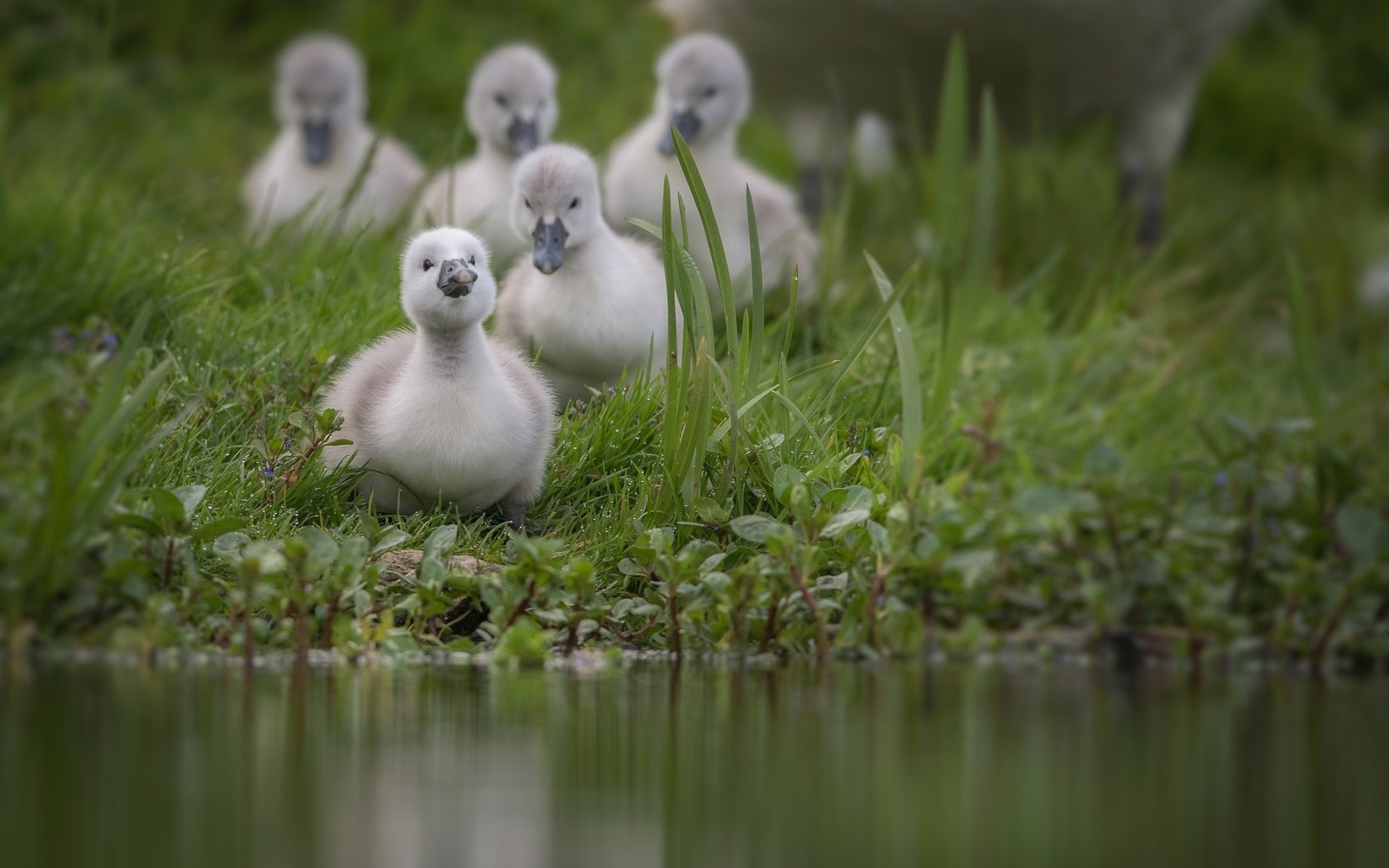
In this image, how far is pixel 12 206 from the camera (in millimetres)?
4570

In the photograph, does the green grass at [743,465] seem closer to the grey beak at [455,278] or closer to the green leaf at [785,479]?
the green leaf at [785,479]

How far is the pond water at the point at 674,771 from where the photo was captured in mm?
1616

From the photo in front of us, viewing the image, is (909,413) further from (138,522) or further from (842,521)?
(138,522)

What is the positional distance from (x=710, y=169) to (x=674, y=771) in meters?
3.48

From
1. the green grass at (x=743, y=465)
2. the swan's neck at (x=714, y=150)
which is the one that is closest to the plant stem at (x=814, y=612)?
the green grass at (x=743, y=465)

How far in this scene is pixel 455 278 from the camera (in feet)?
10.5

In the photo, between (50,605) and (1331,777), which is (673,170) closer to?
(50,605)

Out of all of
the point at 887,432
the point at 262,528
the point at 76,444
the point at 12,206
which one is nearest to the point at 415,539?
the point at 262,528

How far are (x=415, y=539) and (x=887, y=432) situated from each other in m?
1.09

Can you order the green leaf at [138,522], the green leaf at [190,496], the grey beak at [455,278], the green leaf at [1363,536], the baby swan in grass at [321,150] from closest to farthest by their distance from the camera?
1. the green leaf at [138,522]
2. the green leaf at [190,496]
3. the green leaf at [1363,536]
4. the grey beak at [455,278]
5. the baby swan in grass at [321,150]

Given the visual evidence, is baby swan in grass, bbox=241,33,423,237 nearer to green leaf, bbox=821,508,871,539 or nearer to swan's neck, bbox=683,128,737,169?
swan's neck, bbox=683,128,737,169

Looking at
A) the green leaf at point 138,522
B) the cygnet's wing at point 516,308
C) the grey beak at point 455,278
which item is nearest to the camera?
the green leaf at point 138,522

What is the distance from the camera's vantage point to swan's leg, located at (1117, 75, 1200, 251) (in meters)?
6.59

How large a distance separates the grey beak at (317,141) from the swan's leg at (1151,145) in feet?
10.1
